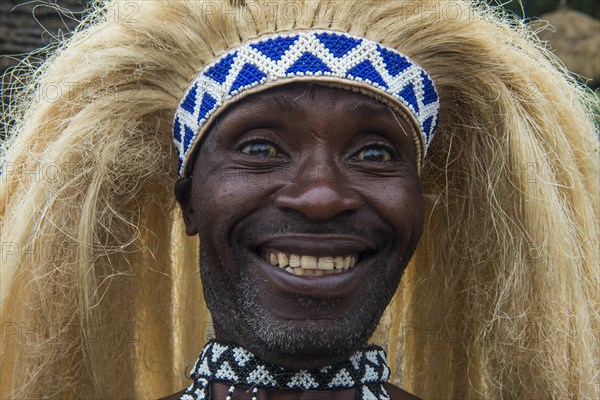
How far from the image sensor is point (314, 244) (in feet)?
6.06

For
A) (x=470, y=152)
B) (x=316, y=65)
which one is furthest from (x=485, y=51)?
(x=316, y=65)

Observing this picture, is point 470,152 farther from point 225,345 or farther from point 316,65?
point 225,345

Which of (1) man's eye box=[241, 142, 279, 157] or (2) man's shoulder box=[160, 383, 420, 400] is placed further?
(2) man's shoulder box=[160, 383, 420, 400]

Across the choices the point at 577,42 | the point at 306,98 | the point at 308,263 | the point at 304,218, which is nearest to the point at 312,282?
the point at 308,263

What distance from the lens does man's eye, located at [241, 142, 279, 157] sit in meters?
1.93

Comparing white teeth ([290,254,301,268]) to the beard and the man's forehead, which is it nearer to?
the beard

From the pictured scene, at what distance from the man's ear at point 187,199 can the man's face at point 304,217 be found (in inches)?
5.0

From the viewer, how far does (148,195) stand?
2361 millimetres

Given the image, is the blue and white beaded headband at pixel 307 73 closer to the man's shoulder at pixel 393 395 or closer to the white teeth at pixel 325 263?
the white teeth at pixel 325 263

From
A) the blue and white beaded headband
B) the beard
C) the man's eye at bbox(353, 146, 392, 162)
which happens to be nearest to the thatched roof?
the blue and white beaded headband

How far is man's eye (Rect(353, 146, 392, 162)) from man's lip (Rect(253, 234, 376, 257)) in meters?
0.22

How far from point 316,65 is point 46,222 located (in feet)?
2.91

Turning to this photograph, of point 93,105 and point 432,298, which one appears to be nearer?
point 93,105

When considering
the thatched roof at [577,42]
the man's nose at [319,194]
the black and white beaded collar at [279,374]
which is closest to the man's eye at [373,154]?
the man's nose at [319,194]
